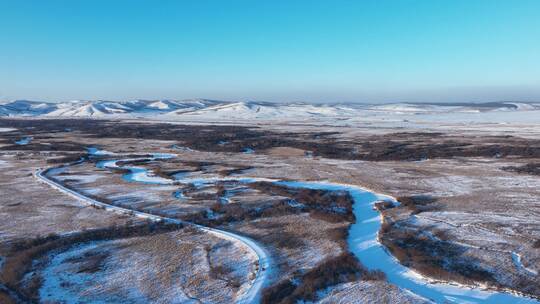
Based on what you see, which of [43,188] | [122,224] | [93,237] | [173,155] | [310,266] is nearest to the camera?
[310,266]

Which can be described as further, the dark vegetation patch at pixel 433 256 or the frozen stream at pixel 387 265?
the dark vegetation patch at pixel 433 256

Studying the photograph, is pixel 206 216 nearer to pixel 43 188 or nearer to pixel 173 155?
pixel 43 188

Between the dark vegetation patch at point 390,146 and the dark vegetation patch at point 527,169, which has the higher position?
the dark vegetation patch at point 527,169

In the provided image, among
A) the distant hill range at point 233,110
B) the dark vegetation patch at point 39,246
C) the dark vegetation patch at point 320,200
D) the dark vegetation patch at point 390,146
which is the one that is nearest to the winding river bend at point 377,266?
the dark vegetation patch at point 320,200

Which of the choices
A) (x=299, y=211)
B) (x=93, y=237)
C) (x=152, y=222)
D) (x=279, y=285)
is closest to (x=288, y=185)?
(x=299, y=211)

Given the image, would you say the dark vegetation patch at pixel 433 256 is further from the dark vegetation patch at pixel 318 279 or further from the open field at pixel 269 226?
the dark vegetation patch at pixel 318 279

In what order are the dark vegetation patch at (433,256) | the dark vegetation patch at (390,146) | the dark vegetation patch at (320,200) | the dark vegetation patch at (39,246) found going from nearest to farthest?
the dark vegetation patch at (39,246) < the dark vegetation patch at (433,256) < the dark vegetation patch at (320,200) < the dark vegetation patch at (390,146)

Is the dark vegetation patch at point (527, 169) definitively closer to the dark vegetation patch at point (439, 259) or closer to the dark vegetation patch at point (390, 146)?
the dark vegetation patch at point (390, 146)

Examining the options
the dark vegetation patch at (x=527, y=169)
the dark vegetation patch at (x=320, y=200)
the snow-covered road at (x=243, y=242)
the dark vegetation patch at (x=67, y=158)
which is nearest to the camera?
the snow-covered road at (x=243, y=242)
